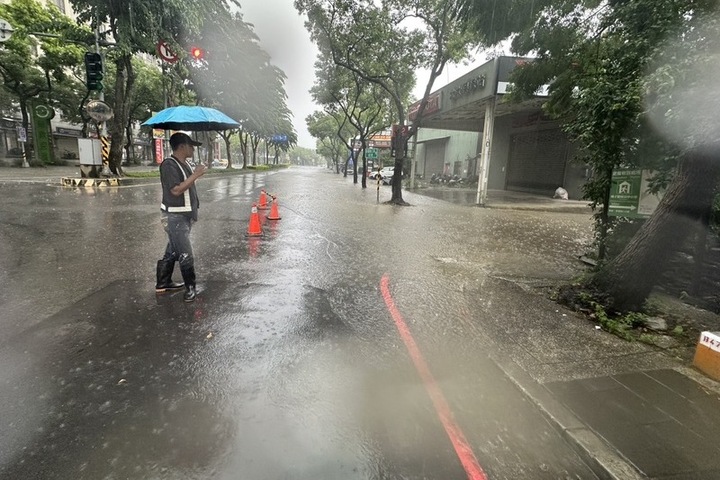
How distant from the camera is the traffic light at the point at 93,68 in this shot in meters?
13.3

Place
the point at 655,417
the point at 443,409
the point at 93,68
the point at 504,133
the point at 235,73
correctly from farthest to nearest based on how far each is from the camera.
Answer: the point at 235,73 → the point at 504,133 → the point at 93,68 → the point at 443,409 → the point at 655,417

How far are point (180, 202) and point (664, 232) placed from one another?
17.9ft

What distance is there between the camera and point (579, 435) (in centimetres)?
255

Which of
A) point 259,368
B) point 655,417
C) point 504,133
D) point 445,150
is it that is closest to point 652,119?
point 655,417

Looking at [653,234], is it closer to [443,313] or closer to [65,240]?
[443,313]

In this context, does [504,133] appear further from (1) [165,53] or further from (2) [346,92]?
(1) [165,53]

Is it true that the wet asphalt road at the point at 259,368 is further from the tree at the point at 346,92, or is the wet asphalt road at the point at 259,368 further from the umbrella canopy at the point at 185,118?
the tree at the point at 346,92

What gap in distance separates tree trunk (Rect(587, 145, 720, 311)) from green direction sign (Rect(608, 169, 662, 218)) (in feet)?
2.57

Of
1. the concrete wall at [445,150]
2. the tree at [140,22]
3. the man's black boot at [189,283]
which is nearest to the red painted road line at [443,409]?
the man's black boot at [189,283]

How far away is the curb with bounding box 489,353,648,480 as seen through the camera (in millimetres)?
2273

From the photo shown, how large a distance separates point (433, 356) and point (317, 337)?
1133 millimetres

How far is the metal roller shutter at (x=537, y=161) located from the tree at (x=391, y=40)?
31.1 ft

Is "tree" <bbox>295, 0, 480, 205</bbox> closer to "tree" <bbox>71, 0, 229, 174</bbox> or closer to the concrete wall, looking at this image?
"tree" <bbox>71, 0, 229, 174</bbox>

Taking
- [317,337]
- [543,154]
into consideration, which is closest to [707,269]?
[317,337]
